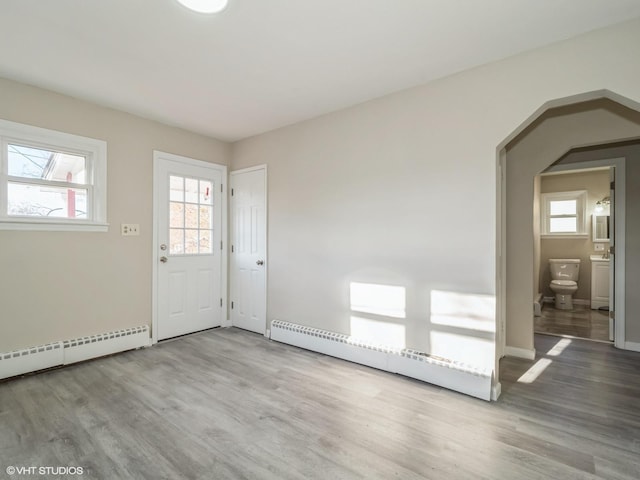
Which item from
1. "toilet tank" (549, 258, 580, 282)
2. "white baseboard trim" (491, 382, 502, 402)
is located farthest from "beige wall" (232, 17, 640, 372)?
"toilet tank" (549, 258, 580, 282)

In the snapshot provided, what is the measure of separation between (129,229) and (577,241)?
24.5 ft

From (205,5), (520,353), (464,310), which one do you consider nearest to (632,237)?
(520,353)

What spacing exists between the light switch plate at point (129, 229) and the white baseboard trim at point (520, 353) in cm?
427

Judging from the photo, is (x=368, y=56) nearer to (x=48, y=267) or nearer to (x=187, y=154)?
(x=187, y=154)

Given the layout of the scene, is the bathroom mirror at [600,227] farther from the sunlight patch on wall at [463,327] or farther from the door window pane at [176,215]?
the door window pane at [176,215]

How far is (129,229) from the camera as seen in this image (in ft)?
11.3

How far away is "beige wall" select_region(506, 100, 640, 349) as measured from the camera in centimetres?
299

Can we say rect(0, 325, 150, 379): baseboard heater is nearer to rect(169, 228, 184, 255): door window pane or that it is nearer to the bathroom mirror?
rect(169, 228, 184, 255): door window pane

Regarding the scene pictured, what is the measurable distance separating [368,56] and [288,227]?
2.02m

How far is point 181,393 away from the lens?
2.47m

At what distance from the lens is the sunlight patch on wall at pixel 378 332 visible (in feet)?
9.39

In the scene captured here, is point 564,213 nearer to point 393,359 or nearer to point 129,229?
point 393,359

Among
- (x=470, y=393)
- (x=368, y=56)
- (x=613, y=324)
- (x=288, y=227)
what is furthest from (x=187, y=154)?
(x=613, y=324)

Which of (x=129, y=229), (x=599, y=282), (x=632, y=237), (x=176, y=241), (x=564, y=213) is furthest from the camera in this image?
(x=564, y=213)
